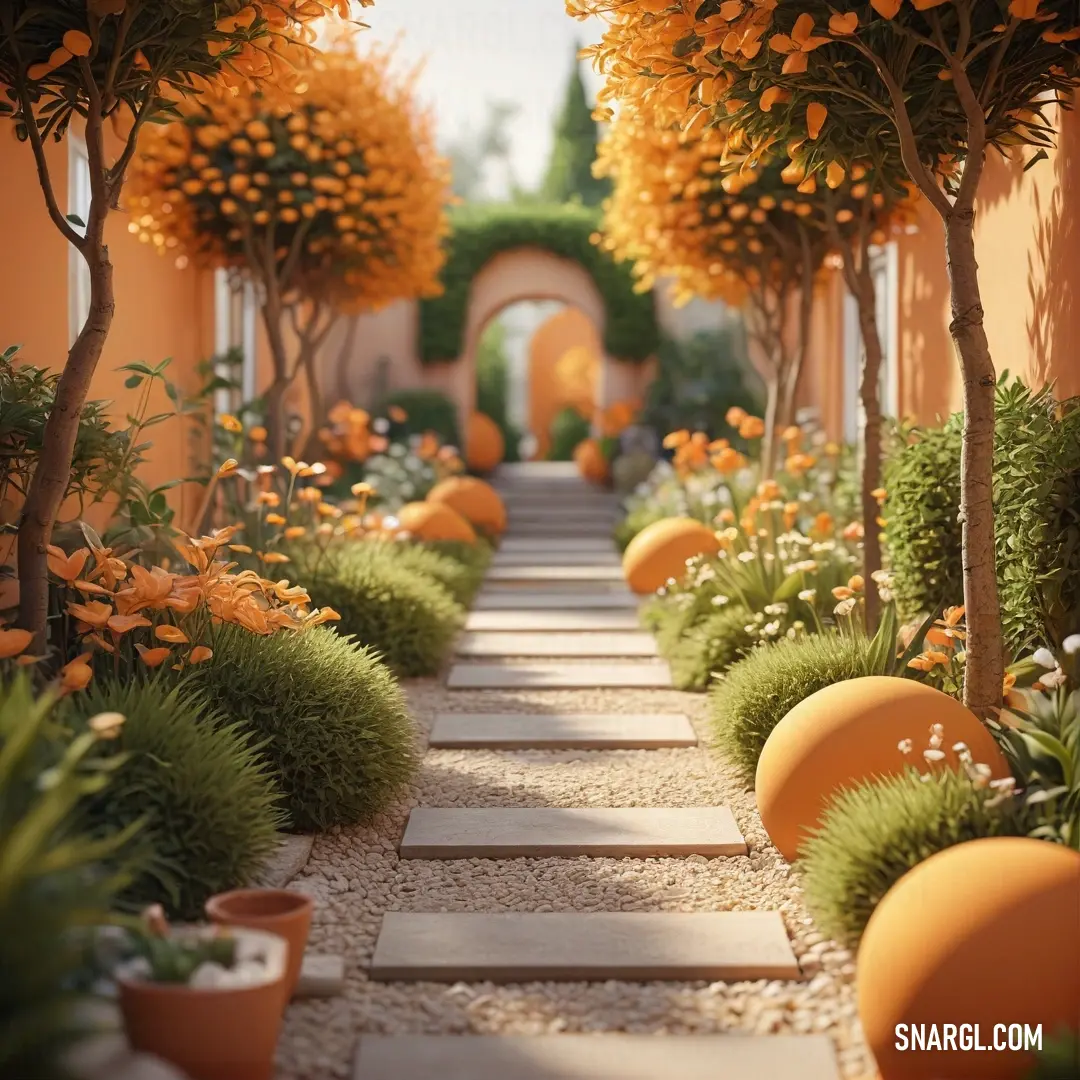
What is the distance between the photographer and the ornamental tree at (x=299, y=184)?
755cm

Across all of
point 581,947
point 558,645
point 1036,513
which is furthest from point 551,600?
point 581,947

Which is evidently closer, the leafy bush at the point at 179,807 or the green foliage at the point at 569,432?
the leafy bush at the point at 179,807

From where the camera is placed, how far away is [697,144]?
7320mm

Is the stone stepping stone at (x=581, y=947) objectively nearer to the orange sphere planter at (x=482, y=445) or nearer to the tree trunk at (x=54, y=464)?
the tree trunk at (x=54, y=464)

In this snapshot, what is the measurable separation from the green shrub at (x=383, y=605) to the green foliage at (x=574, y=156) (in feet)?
50.8

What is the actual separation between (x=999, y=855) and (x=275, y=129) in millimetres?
6687

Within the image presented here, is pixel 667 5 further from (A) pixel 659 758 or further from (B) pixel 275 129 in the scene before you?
(B) pixel 275 129

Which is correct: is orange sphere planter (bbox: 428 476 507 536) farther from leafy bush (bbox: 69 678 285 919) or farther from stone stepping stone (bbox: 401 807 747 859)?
leafy bush (bbox: 69 678 285 919)

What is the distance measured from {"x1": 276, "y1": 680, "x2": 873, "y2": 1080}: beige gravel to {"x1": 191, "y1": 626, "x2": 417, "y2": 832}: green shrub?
0.13m

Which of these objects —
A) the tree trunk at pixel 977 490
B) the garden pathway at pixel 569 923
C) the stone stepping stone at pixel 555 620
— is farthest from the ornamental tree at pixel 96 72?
the stone stepping stone at pixel 555 620

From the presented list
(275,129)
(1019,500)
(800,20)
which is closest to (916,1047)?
(1019,500)

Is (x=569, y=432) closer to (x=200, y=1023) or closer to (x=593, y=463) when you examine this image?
(x=593, y=463)

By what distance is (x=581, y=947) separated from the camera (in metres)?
3.03

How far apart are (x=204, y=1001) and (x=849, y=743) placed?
188 cm
